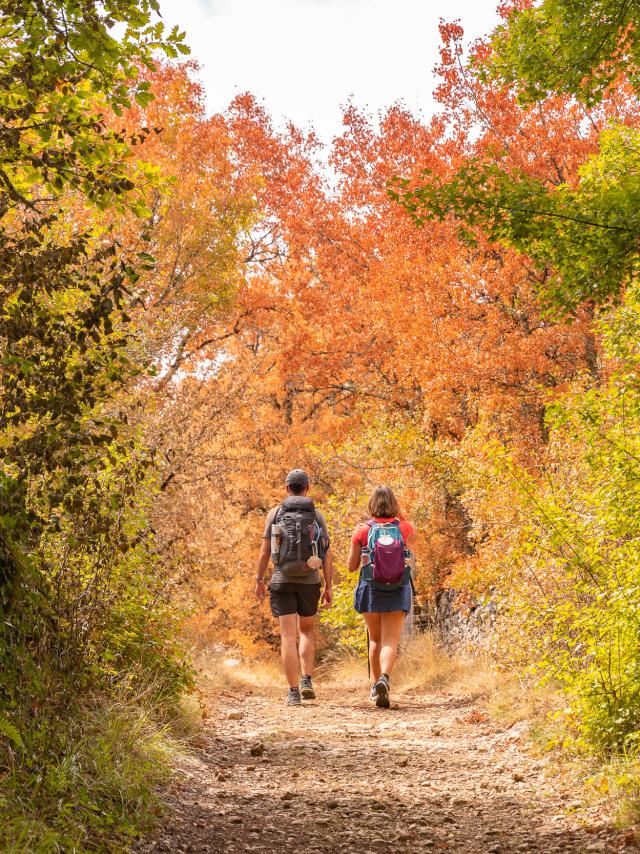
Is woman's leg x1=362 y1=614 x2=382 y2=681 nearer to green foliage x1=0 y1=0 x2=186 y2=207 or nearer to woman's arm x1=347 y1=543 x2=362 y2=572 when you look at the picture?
woman's arm x1=347 y1=543 x2=362 y2=572

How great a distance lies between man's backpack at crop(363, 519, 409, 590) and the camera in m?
7.86

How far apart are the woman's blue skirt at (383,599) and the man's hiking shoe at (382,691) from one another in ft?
2.17

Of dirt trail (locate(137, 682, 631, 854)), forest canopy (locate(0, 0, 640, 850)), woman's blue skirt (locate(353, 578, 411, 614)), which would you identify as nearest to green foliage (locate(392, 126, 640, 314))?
forest canopy (locate(0, 0, 640, 850))

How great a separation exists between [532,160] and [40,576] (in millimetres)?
13667

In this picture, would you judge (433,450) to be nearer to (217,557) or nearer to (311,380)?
(217,557)

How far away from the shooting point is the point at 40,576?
405 centimetres

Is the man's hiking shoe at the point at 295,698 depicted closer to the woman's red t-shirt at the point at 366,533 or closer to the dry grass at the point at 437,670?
the woman's red t-shirt at the point at 366,533

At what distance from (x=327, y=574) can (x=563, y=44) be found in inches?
204

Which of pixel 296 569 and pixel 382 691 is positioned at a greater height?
pixel 296 569

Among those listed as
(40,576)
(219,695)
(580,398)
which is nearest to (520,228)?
(580,398)

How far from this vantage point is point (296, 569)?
8164mm

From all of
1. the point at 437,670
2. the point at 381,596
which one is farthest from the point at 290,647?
the point at 437,670

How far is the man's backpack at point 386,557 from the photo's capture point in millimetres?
7863

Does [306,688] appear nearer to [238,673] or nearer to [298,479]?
[298,479]
